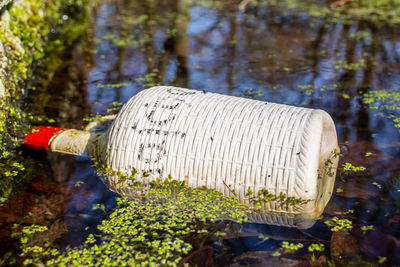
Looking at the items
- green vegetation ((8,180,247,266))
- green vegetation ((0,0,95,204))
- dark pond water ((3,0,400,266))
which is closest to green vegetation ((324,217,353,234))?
dark pond water ((3,0,400,266))

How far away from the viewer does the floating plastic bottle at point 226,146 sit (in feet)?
9.76

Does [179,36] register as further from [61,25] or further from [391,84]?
[391,84]

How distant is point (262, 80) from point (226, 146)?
2.74 metres

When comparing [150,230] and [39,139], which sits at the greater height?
[39,139]

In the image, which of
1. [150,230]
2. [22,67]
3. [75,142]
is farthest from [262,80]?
[150,230]

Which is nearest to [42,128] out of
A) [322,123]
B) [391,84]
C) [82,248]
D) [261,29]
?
[82,248]

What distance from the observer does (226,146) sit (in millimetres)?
3092

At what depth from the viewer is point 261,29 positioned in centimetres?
793

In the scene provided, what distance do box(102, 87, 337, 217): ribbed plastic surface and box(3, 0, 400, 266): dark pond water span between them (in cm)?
30

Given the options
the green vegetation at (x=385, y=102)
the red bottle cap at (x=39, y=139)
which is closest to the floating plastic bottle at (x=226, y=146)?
the red bottle cap at (x=39, y=139)

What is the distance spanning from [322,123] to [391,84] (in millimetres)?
2785

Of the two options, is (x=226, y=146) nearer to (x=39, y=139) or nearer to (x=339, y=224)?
(x=339, y=224)

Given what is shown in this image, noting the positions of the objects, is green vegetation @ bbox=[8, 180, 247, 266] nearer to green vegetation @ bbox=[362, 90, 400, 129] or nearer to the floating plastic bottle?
the floating plastic bottle

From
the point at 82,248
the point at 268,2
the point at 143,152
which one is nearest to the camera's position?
the point at 82,248
